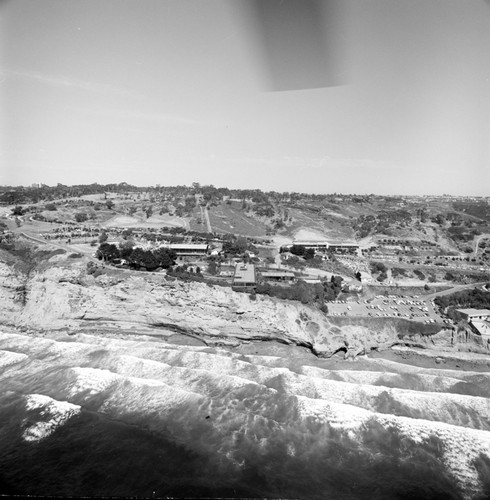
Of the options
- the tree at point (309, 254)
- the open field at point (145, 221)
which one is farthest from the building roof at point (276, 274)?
the open field at point (145, 221)

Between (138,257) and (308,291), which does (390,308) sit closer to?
(308,291)

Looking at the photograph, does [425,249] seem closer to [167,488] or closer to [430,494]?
[430,494]

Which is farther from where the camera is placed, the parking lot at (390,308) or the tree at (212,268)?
the tree at (212,268)

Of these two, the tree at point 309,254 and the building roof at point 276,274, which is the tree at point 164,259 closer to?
the building roof at point 276,274

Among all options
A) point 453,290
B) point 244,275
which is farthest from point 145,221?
point 453,290

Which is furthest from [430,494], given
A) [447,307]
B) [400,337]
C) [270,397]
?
[447,307]

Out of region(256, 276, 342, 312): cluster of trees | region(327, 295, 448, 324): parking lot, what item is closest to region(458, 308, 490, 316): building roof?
region(327, 295, 448, 324): parking lot
